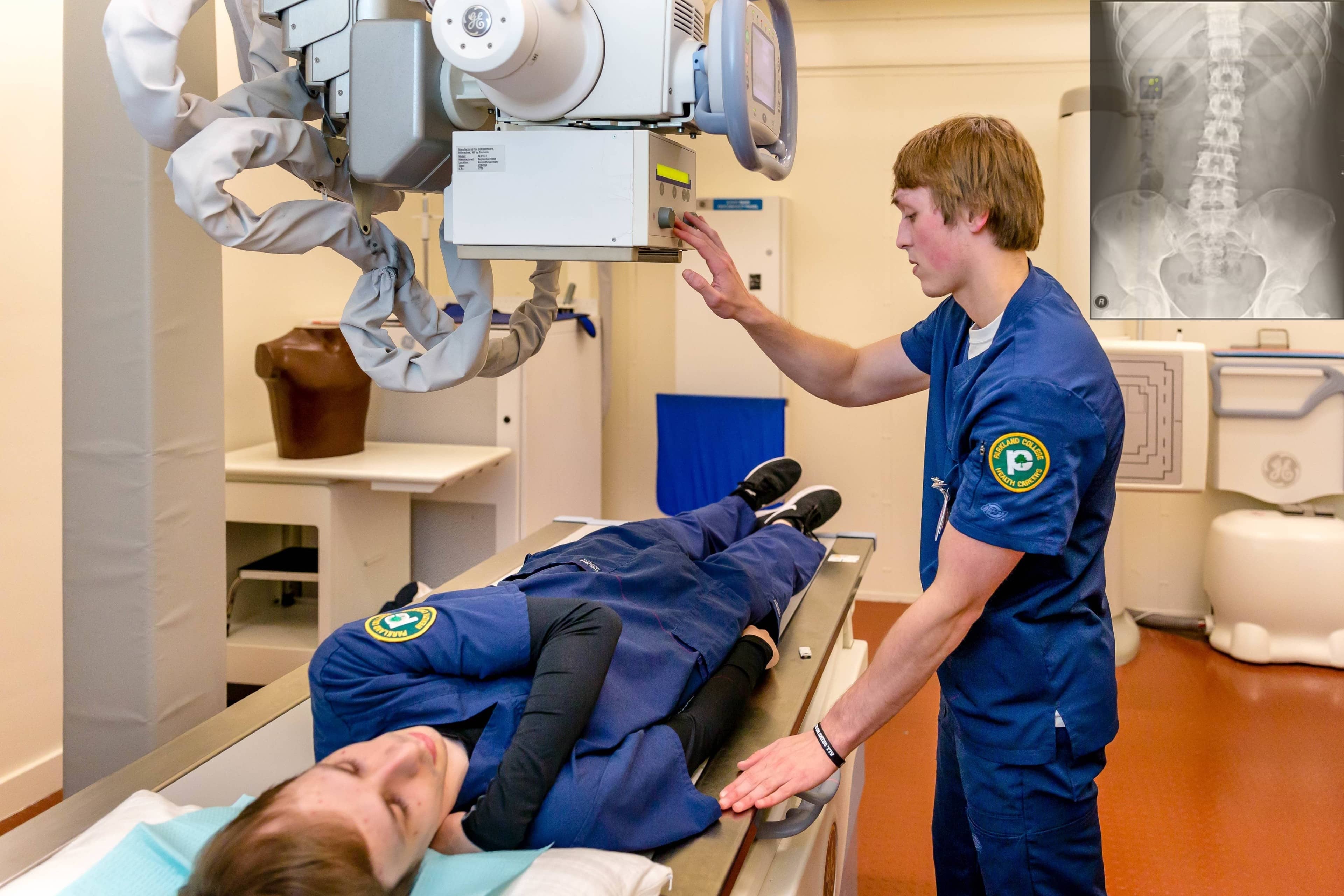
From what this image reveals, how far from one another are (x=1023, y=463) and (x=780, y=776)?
0.48m

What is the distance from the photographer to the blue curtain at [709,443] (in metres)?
3.97

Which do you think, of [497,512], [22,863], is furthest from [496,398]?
[22,863]

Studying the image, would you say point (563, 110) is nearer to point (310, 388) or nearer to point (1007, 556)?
point (1007, 556)

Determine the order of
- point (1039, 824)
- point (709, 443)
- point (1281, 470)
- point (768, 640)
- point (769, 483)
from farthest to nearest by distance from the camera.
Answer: point (709, 443) → point (1281, 470) → point (769, 483) → point (768, 640) → point (1039, 824)

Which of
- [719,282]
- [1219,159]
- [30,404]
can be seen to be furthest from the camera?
[1219,159]

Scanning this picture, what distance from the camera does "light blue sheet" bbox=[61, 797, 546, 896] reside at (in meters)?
1.09

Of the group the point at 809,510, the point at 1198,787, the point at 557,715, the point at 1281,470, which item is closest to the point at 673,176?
the point at 557,715

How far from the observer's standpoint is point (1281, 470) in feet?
11.6

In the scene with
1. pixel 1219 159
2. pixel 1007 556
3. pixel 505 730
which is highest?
pixel 1219 159

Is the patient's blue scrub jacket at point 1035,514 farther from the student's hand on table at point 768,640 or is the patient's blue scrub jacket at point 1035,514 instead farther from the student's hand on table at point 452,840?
the student's hand on table at point 452,840

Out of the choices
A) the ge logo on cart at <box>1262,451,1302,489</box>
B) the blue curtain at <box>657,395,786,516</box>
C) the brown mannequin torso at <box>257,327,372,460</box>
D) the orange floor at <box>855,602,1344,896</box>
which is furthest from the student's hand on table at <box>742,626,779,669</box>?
the ge logo on cart at <box>1262,451,1302,489</box>

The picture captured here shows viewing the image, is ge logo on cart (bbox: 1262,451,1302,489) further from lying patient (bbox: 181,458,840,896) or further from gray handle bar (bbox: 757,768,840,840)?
gray handle bar (bbox: 757,768,840,840)

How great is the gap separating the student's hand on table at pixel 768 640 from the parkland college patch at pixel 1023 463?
627 mm

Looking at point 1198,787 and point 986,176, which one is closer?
point 986,176
